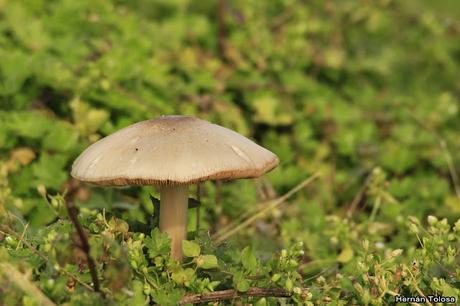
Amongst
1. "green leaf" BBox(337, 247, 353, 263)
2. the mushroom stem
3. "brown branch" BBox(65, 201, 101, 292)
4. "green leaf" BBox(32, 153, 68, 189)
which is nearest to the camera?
"brown branch" BBox(65, 201, 101, 292)

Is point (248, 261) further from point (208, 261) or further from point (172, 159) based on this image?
point (172, 159)

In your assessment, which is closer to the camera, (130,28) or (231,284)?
(231,284)

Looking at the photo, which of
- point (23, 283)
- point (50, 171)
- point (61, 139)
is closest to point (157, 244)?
point (23, 283)

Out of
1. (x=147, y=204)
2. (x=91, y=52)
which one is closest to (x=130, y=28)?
(x=91, y=52)

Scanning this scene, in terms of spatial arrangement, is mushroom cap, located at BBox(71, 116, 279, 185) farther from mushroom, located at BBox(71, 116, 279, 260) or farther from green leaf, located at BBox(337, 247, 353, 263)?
green leaf, located at BBox(337, 247, 353, 263)

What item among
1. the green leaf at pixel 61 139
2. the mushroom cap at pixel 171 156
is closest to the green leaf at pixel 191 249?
the mushroom cap at pixel 171 156

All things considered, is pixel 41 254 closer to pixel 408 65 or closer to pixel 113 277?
pixel 113 277

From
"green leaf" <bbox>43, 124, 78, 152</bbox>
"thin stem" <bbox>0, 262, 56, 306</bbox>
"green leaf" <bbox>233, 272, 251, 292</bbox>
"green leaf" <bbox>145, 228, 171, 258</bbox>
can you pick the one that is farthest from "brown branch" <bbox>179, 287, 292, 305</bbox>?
"green leaf" <bbox>43, 124, 78, 152</bbox>
